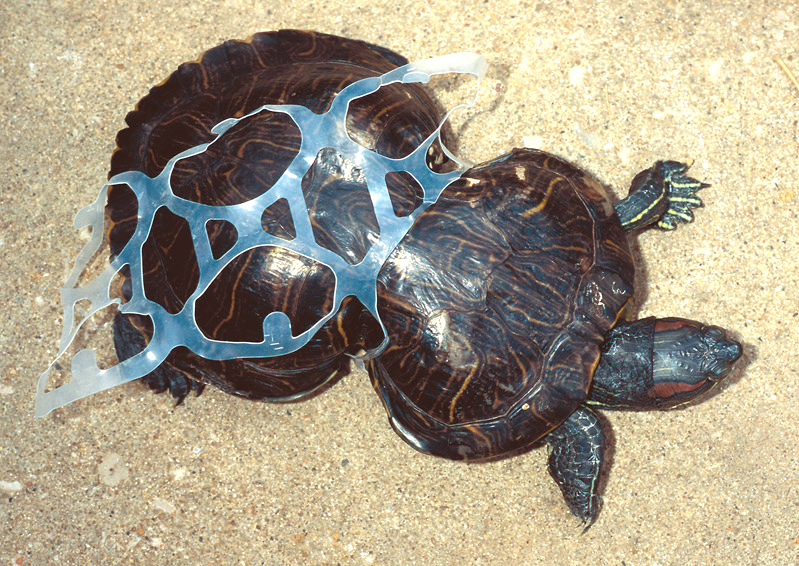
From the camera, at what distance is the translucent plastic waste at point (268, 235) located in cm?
267

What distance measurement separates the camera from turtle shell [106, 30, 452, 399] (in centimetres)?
270

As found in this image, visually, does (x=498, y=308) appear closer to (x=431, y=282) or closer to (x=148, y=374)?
(x=431, y=282)

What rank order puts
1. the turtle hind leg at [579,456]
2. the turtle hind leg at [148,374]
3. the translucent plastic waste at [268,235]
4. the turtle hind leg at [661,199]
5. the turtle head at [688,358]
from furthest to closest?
the turtle hind leg at [148,374] < the turtle hind leg at [661,199] < the turtle hind leg at [579,456] < the turtle head at [688,358] < the translucent plastic waste at [268,235]

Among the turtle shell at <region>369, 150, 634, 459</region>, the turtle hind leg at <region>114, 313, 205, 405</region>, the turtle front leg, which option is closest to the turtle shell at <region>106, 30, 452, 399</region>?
the turtle hind leg at <region>114, 313, 205, 405</region>

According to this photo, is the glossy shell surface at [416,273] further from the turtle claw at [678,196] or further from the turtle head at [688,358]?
the turtle claw at [678,196]

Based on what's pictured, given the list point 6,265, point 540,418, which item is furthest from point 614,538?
point 6,265

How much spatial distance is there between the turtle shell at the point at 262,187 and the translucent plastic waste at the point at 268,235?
37mm

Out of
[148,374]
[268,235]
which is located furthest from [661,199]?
[148,374]

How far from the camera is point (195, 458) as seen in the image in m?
3.36

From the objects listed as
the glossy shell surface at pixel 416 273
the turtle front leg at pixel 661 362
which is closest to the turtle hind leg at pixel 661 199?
the glossy shell surface at pixel 416 273

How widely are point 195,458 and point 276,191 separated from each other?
154cm

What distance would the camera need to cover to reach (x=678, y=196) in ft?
11.0

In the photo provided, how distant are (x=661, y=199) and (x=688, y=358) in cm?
81

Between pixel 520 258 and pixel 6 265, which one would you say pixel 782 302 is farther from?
pixel 6 265
